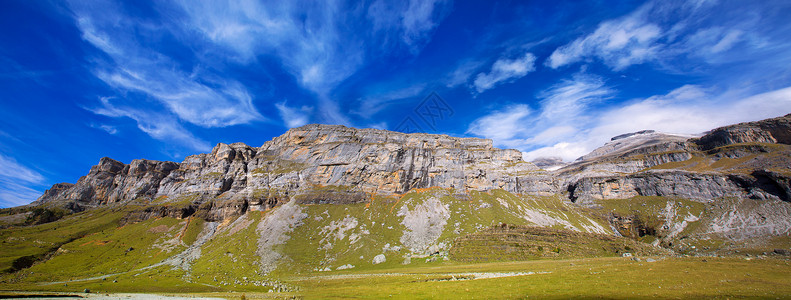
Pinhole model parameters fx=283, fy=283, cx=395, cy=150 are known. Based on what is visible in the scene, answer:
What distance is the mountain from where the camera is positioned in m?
83.0

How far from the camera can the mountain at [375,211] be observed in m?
83.0

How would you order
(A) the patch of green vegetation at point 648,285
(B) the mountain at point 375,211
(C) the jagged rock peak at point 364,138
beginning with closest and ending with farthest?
(A) the patch of green vegetation at point 648,285 → (B) the mountain at point 375,211 → (C) the jagged rock peak at point 364,138

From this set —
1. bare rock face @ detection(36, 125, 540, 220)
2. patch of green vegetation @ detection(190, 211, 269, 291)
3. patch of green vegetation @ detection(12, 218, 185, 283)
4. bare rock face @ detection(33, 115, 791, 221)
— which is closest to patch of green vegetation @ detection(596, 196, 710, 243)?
bare rock face @ detection(33, 115, 791, 221)

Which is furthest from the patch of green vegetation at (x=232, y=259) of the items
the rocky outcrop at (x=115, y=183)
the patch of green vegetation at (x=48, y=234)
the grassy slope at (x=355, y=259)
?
the rocky outcrop at (x=115, y=183)

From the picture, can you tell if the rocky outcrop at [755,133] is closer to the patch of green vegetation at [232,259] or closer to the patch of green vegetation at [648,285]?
the patch of green vegetation at [648,285]

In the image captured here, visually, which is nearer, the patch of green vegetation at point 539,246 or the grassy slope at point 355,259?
the grassy slope at point 355,259

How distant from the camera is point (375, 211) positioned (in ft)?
391

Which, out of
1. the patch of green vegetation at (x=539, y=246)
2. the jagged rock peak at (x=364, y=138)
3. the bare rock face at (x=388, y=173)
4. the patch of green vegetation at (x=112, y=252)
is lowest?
the patch of green vegetation at (x=539, y=246)

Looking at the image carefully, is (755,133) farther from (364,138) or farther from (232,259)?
(232,259)

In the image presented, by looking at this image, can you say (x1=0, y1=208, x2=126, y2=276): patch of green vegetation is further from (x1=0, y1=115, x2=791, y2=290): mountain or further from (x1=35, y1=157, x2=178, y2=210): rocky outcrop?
(x1=35, y1=157, x2=178, y2=210): rocky outcrop

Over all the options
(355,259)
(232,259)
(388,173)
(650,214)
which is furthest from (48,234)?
(650,214)

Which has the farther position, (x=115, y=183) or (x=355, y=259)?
(x=115, y=183)

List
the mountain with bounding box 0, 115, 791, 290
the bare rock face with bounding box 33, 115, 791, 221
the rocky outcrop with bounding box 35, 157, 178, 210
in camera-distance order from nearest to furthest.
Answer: the mountain with bounding box 0, 115, 791, 290 → the bare rock face with bounding box 33, 115, 791, 221 → the rocky outcrop with bounding box 35, 157, 178, 210

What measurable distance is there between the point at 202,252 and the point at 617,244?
4960 inches
